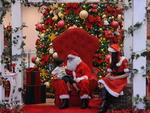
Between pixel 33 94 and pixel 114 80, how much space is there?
194 cm

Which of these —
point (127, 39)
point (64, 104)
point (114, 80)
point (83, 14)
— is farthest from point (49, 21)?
point (114, 80)

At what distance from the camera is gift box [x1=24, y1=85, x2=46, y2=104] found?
6820 mm

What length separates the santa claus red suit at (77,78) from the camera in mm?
6246

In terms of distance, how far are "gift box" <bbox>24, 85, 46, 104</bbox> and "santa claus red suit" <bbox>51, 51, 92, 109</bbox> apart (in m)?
0.61

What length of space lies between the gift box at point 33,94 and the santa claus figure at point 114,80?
166 cm

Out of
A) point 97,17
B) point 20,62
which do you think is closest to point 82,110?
point 20,62

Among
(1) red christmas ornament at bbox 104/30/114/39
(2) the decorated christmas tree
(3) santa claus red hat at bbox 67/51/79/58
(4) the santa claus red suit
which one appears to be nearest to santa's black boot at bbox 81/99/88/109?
(4) the santa claus red suit

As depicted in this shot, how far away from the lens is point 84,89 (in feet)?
20.4

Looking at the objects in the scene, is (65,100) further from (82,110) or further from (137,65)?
(137,65)

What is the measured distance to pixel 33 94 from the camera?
6883mm

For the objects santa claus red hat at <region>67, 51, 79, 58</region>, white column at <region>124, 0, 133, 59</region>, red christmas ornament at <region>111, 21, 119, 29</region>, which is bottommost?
santa claus red hat at <region>67, 51, 79, 58</region>

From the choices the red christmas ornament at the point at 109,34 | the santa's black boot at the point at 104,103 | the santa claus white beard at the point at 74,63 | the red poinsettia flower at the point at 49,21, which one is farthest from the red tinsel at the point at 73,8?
the santa's black boot at the point at 104,103

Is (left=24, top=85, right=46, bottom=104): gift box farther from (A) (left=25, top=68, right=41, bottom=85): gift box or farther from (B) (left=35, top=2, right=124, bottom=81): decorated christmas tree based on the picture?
(B) (left=35, top=2, right=124, bottom=81): decorated christmas tree

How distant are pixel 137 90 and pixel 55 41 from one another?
8.40 ft
